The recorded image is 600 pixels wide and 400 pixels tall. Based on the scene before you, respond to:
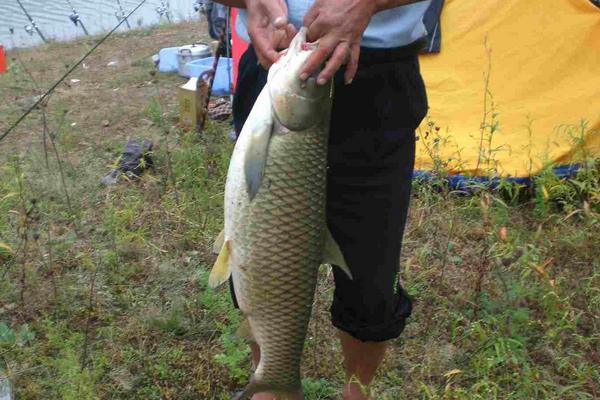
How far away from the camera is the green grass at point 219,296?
2.40 meters

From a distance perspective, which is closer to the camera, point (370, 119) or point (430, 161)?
point (370, 119)

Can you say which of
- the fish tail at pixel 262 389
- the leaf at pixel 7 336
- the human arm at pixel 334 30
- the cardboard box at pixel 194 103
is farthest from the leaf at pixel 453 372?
the cardboard box at pixel 194 103

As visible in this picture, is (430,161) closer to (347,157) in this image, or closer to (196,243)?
(196,243)

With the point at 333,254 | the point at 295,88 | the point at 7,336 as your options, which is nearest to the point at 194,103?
the point at 7,336

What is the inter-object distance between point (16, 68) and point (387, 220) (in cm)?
656

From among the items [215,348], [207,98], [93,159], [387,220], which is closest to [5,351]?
[215,348]

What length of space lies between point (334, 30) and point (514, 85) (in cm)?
285

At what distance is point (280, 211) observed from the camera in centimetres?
155

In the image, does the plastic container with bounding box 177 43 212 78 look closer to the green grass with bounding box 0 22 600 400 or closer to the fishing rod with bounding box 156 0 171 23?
the green grass with bounding box 0 22 600 400

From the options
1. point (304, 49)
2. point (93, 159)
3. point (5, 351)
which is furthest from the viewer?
point (93, 159)

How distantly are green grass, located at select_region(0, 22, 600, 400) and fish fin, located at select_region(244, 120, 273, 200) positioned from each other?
1112mm

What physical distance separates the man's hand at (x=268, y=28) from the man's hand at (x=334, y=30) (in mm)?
82

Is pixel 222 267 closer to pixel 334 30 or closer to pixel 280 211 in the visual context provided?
pixel 280 211

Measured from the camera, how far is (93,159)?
15.1 ft
